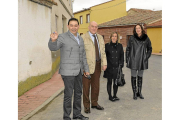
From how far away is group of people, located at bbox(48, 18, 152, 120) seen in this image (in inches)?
138

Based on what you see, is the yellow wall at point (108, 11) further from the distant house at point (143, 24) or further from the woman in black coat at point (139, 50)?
the woman in black coat at point (139, 50)

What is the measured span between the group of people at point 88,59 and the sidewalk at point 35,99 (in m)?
1.07

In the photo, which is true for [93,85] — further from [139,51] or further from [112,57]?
[139,51]

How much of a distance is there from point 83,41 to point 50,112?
68.6 inches

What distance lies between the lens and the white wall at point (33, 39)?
5641mm

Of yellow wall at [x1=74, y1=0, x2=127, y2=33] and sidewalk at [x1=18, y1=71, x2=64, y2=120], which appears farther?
yellow wall at [x1=74, y1=0, x2=127, y2=33]

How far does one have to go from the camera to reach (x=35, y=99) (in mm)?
5172

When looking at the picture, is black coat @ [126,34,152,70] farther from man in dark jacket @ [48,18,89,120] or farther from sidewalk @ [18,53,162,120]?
sidewalk @ [18,53,162,120]

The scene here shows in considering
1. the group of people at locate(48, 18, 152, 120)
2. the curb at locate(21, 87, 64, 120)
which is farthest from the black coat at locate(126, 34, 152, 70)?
the curb at locate(21, 87, 64, 120)

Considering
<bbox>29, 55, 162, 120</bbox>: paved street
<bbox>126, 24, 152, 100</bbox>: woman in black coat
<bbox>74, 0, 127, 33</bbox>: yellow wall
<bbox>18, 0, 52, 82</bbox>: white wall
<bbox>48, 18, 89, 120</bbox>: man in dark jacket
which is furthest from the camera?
<bbox>74, 0, 127, 33</bbox>: yellow wall

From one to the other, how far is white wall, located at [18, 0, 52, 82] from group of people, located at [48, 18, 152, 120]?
238 cm

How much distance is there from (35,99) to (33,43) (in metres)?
2.12

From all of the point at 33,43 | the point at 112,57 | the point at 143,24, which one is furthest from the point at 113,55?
the point at 143,24

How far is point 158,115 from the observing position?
13.0 feet
